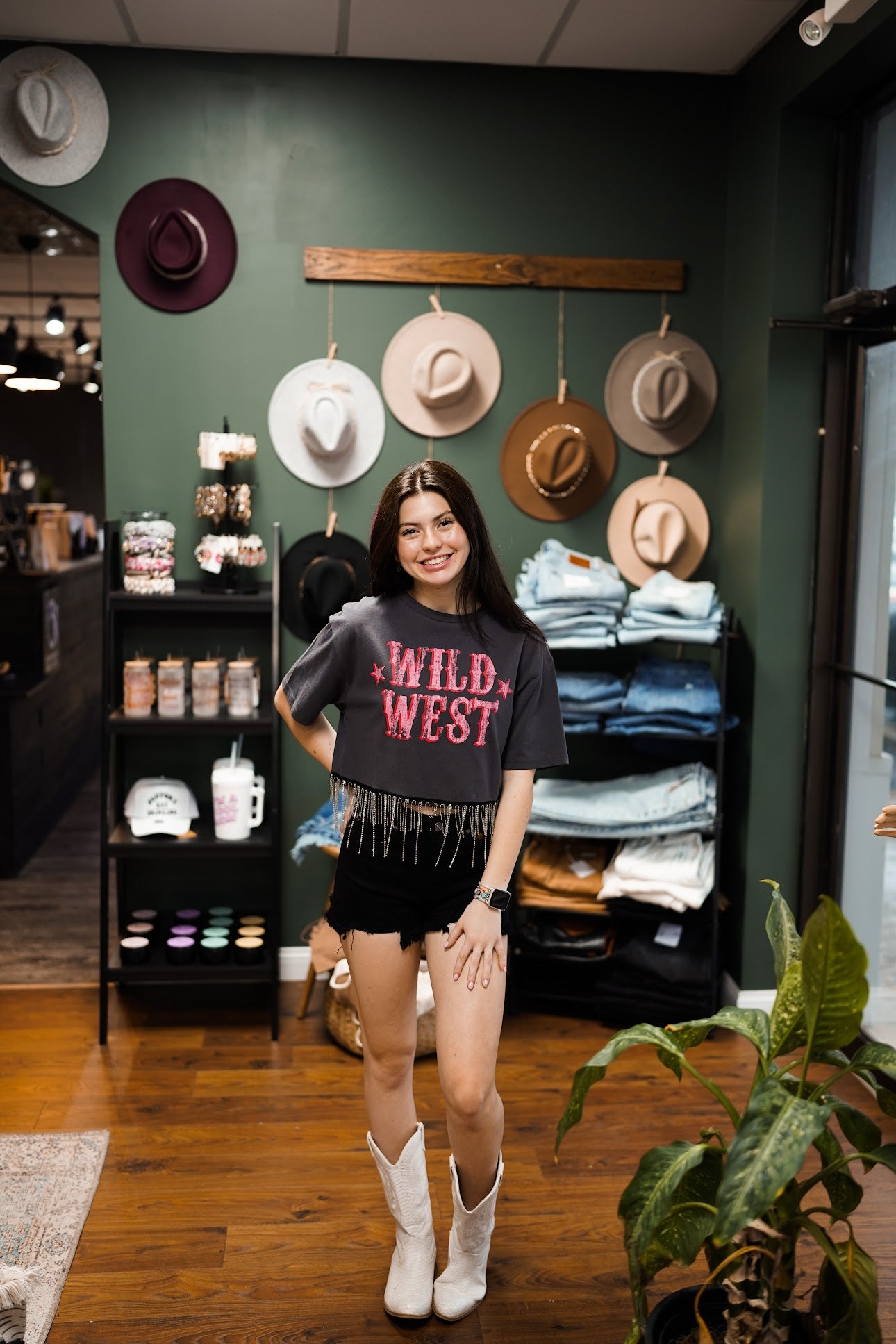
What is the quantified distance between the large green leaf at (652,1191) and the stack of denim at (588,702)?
69.4 inches

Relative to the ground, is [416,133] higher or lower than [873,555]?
higher

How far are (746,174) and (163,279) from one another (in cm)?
174

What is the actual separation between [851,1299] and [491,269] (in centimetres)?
288

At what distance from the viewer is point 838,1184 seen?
5.32 feet

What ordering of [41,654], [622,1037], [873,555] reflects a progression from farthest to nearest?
[41,654] → [873,555] → [622,1037]

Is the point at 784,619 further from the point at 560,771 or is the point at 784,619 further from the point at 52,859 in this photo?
the point at 52,859

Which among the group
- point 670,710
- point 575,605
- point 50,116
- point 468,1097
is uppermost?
point 50,116

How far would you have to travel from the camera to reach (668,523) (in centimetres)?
359

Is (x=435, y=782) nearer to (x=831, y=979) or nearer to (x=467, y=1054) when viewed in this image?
(x=467, y=1054)

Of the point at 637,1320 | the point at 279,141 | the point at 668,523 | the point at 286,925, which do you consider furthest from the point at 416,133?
the point at 637,1320

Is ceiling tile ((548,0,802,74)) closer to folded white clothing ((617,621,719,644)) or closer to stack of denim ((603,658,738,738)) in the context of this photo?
folded white clothing ((617,621,719,644))

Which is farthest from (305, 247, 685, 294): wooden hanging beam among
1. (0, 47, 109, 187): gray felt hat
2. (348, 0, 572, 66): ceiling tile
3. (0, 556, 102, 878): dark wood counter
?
(0, 556, 102, 878): dark wood counter

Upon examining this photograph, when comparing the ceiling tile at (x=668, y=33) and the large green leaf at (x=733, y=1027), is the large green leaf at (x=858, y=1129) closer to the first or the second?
the large green leaf at (x=733, y=1027)

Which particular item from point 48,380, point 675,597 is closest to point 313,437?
point 675,597
